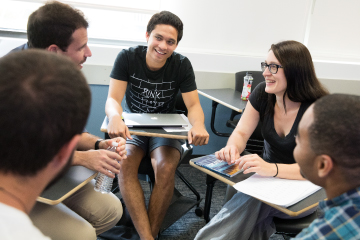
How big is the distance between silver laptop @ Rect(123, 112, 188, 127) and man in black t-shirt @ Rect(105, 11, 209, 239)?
0.07m

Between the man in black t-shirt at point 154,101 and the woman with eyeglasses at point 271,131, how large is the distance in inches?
12.9

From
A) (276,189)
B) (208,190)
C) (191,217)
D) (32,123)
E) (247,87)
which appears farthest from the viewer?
(247,87)

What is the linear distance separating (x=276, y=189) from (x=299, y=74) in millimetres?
692

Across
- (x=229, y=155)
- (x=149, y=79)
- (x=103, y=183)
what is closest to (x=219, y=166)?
(x=229, y=155)

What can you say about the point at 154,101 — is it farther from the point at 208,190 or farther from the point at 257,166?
the point at 257,166

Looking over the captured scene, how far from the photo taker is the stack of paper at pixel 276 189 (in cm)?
129

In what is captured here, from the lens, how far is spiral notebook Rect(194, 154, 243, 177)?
152 centimetres

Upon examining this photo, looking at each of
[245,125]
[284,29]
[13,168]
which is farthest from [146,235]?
[284,29]

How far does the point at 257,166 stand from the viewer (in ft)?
Result: 4.92

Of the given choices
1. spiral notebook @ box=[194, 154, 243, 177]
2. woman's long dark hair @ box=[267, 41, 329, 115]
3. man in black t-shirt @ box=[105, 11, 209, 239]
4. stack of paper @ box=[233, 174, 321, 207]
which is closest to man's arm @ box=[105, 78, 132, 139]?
man in black t-shirt @ box=[105, 11, 209, 239]

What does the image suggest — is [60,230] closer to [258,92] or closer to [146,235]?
[146,235]

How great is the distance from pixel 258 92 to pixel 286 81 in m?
0.20

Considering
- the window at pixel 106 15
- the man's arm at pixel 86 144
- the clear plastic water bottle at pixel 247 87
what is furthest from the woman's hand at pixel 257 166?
the window at pixel 106 15

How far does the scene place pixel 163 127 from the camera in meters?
1.93
